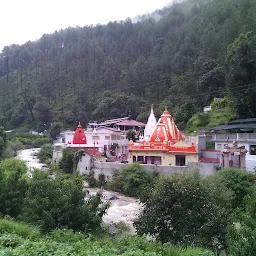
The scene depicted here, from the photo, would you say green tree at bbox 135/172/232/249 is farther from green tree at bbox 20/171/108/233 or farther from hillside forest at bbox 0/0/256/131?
hillside forest at bbox 0/0/256/131

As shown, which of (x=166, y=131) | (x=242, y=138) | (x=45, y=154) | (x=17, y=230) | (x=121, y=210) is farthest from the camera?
(x=45, y=154)

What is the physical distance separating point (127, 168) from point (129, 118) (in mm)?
24511

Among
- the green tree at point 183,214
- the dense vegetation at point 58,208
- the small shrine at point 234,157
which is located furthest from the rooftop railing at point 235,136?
the dense vegetation at point 58,208

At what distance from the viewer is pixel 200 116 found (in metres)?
32.4

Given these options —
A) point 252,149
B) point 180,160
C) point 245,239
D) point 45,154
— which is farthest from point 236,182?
point 45,154

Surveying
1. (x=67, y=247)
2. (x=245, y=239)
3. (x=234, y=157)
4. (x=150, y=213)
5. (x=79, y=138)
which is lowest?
(x=150, y=213)

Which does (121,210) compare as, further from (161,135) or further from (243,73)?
(243,73)

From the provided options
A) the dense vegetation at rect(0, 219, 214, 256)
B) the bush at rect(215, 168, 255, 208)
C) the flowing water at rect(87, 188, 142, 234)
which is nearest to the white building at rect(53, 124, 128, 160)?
the flowing water at rect(87, 188, 142, 234)

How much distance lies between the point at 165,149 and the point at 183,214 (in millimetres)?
13543

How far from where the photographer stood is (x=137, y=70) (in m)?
54.2

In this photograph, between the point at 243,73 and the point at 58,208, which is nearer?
the point at 58,208

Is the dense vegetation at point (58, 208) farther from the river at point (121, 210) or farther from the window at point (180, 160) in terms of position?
the window at point (180, 160)

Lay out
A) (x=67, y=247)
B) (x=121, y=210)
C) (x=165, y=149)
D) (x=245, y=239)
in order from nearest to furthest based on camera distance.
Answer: (x=67, y=247), (x=245, y=239), (x=121, y=210), (x=165, y=149)

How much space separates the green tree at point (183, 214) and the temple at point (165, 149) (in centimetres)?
1224
